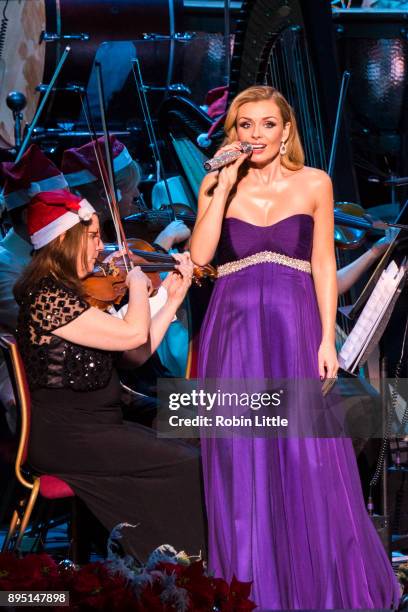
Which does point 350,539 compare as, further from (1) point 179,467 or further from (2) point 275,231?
(2) point 275,231

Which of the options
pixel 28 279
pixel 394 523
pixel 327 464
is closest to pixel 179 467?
pixel 327 464

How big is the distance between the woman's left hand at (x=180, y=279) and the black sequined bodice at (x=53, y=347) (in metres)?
0.26

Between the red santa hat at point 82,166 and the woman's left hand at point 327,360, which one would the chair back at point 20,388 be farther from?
the red santa hat at point 82,166

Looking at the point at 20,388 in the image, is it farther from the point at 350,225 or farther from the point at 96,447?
the point at 350,225

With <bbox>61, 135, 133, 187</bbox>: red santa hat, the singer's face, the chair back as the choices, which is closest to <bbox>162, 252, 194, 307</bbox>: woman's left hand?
the singer's face

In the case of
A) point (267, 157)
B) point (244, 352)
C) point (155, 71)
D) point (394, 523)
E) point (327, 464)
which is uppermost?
point (155, 71)

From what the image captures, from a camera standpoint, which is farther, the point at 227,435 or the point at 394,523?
the point at 394,523

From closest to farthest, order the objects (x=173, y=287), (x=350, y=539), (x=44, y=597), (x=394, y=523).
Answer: (x=44, y=597) < (x=350, y=539) < (x=173, y=287) < (x=394, y=523)

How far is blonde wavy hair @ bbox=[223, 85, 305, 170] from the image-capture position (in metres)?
3.01

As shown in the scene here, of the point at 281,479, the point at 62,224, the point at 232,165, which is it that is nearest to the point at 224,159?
the point at 232,165

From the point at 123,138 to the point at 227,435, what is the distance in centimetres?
262

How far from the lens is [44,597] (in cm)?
208

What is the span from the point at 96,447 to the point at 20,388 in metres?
0.26

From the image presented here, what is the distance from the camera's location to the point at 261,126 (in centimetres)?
299
